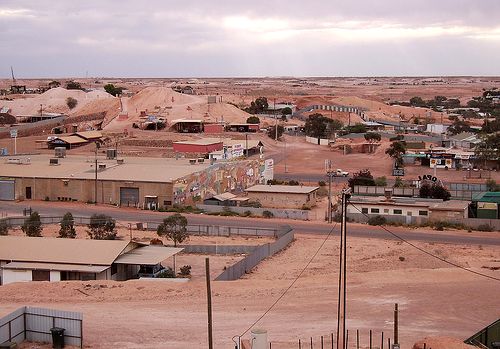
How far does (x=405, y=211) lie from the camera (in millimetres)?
46250

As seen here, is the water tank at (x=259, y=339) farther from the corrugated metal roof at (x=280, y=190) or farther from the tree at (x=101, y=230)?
the corrugated metal roof at (x=280, y=190)

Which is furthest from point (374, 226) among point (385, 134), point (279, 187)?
point (385, 134)

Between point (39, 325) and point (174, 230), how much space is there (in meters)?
16.0

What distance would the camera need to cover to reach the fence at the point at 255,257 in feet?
100

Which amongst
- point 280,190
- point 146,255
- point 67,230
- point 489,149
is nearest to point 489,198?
point 280,190

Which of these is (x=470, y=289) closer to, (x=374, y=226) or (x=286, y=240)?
(x=286, y=240)

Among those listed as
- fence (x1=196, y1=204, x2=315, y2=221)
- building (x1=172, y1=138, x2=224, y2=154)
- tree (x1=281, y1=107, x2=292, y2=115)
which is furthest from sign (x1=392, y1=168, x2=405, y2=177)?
tree (x1=281, y1=107, x2=292, y2=115)

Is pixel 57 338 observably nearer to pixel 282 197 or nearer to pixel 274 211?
pixel 274 211

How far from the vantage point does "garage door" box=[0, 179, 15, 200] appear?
5466 centimetres

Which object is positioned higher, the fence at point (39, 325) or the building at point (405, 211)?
the fence at point (39, 325)

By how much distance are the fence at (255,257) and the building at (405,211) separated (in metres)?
6.66

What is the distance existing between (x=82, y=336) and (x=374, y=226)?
25.7m

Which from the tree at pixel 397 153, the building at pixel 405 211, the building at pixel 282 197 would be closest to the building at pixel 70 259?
the building at pixel 405 211

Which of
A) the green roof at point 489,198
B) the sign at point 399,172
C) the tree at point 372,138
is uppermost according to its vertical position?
the tree at point 372,138
